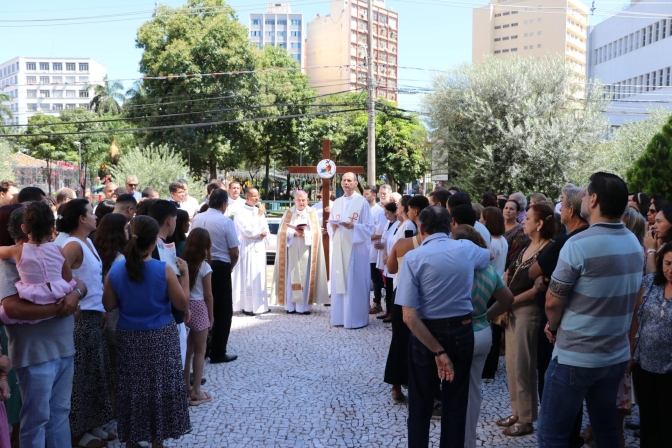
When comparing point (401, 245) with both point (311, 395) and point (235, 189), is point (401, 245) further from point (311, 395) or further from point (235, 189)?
point (235, 189)

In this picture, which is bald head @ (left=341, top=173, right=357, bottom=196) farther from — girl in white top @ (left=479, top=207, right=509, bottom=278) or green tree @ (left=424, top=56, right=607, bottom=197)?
green tree @ (left=424, top=56, right=607, bottom=197)

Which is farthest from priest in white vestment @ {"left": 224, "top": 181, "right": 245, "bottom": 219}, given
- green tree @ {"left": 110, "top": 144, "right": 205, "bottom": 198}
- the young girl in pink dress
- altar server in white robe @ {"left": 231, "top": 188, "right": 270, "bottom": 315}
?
green tree @ {"left": 110, "top": 144, "right": 205, "bottom": 198}

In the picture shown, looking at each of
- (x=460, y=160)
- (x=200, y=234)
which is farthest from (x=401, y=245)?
(x=460, y=160)

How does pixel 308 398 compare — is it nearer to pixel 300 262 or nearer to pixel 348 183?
pixel 348 183

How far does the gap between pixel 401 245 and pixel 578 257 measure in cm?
182

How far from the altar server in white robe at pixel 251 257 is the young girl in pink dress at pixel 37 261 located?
5.53 metres

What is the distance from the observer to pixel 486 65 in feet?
72.5

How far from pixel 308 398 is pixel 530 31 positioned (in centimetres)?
9972

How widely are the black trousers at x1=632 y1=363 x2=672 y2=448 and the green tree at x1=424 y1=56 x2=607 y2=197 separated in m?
17.1

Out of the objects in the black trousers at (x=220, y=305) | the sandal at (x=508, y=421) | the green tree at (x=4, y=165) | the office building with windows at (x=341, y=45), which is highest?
the office building with windows at (x=341, y=45)

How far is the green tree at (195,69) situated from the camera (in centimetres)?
2981

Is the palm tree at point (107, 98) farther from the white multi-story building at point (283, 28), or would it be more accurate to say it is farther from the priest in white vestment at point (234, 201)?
the priest in white vestment at point (234, 201)

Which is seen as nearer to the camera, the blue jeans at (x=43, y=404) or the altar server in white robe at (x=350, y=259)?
the blue jeans at (x=43, y=404)

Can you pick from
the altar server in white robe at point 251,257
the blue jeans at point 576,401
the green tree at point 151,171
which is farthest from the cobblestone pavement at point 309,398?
the green tree at point 151,171
